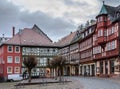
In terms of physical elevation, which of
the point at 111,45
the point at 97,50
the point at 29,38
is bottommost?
the point at 97,50

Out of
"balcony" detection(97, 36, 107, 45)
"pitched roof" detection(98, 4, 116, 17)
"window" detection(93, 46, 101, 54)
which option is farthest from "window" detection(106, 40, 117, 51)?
"pitched roof" detection(98, 4, 116, 17)

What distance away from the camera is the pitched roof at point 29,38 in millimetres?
92738

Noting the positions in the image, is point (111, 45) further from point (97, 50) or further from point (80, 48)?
point (80, 48)

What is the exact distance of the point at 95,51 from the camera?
228 feet

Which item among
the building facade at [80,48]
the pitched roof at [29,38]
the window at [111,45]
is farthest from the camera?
the pitched roof at [29,38]

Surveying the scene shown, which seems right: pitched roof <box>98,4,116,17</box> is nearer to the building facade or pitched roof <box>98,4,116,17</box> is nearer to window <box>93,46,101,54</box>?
the building facade

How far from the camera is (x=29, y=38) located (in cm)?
9594

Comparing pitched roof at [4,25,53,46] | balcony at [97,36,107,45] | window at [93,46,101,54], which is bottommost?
window at [93,46,101,54]

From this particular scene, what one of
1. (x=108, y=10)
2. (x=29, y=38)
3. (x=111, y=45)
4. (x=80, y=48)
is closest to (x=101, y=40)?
(x=111, y=45)

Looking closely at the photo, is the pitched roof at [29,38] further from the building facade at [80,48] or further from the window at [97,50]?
the window at [97,50]

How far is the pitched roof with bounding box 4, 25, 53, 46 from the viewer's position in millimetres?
92738

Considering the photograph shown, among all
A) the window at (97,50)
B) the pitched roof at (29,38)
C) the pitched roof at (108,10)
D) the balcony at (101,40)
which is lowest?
the window at (97,50)

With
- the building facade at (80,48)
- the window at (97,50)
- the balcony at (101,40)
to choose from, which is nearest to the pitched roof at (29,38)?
the building facade at (80,48)

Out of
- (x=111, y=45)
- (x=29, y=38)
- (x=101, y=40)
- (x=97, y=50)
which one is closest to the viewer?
(x=111, y=45)
